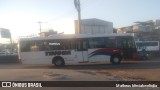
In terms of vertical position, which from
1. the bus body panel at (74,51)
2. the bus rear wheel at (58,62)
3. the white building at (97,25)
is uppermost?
the white building at (97,25)

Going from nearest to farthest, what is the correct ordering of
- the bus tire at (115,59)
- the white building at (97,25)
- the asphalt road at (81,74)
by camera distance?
the asphalt road at (81,74) → the white building at (97,25) → the bus tire at (115,59)

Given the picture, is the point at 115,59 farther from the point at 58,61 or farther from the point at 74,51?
the point at 58,61

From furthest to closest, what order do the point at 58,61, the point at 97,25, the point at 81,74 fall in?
the point at 58,61 → the point at 81,74 → the point at 97,25

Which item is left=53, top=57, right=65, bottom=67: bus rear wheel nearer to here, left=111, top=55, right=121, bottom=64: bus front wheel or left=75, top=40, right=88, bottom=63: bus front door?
left=75, top=40, right=88, bottom=63: bus front door

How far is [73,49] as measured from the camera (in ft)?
71.6

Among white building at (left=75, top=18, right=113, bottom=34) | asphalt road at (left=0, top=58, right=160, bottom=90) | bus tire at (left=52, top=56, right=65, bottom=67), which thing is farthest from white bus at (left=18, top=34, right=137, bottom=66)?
white building at (left=75, top=18, right=113, bottom=34)

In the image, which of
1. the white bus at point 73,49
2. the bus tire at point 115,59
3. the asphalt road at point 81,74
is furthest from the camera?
the bus tire at point 115,59

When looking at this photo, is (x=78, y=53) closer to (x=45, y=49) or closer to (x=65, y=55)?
(x=65, y=55)

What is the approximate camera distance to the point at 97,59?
21891 mm

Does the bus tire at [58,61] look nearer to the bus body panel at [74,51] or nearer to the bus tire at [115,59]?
the bus body panel at [74,51]

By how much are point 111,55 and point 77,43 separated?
258 cm

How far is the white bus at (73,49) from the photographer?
2175 centimetres

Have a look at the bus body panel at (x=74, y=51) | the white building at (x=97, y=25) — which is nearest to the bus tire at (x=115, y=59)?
the bus body panel at (x=74, y=51)

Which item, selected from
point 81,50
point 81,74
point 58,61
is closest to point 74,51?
point 81,50
